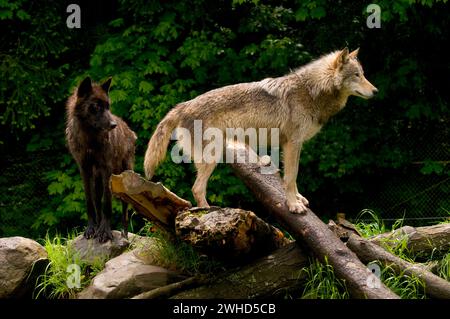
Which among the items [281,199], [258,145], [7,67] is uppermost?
[7,67]

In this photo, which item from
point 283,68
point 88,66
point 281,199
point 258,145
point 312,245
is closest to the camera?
point 312,245

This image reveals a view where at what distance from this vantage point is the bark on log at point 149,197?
5059 millimetres

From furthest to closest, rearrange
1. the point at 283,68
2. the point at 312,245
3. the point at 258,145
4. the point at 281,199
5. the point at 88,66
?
the point at 88,66
the point at 283,68
the point at 258,145
the point at 281,199
the point at 312,245

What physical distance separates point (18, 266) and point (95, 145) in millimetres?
1194

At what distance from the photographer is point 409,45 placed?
10.3m

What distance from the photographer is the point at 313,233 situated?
5.11 meters

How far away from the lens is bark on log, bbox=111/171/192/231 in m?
5.06

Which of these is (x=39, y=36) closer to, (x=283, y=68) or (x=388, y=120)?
(x=283, y=68)

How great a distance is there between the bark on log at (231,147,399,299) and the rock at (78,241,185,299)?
96cm

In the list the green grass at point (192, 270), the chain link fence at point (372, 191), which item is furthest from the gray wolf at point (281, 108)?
the chain link fence at point (372, 191)

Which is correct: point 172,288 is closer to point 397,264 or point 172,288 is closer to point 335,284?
point 335,284

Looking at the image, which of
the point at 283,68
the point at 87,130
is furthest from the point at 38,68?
the point at 87,130

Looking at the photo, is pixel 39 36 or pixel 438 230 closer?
pixel 438 230

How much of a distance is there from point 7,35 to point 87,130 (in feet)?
18.6
